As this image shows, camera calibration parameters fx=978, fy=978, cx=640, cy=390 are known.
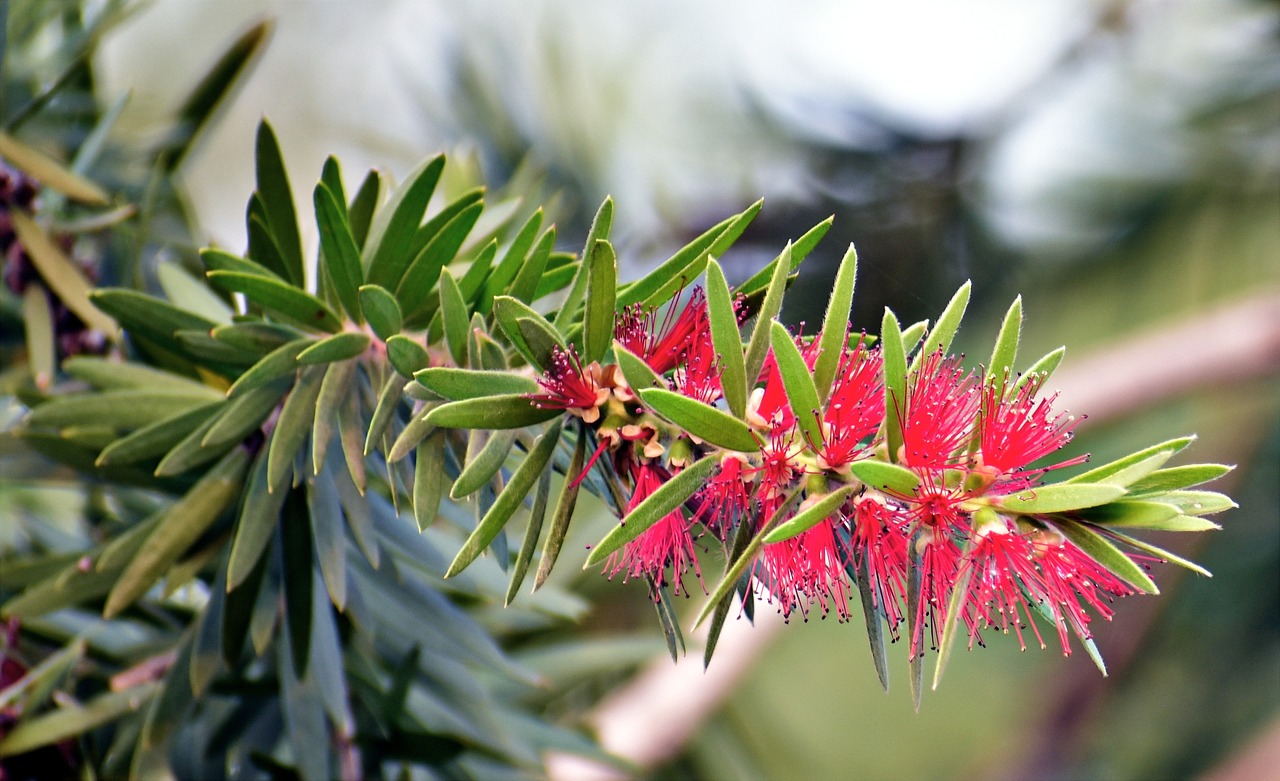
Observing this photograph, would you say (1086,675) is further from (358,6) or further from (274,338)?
(358,6)

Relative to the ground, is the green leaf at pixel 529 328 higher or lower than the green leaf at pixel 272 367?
higher

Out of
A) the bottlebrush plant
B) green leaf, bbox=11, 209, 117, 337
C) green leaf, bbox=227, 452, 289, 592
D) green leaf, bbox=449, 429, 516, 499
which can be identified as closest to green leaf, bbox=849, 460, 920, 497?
the bottlebrush plant

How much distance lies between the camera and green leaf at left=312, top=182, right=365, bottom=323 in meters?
0.33

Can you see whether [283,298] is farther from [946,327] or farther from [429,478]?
[946,327]

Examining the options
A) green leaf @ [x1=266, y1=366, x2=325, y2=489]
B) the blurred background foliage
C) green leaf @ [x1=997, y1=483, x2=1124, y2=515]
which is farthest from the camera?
the blurred background foliage

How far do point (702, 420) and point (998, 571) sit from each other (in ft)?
0.34

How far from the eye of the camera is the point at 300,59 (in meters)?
4.43

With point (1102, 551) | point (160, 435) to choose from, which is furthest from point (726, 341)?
point (160, 435)

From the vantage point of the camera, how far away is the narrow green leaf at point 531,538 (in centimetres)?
29

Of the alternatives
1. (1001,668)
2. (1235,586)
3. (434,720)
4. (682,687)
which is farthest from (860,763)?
(434,720)

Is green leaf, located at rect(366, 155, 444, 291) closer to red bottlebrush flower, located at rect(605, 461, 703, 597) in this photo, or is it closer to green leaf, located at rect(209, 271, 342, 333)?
green leaf, located at rect(209, 271, 342, 333)

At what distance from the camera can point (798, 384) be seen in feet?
0.87

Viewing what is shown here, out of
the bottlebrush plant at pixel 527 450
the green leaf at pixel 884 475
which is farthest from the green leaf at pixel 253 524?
the green leaf at pixel 884 475

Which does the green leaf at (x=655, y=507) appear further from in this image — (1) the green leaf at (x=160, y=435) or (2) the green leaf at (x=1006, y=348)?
(1) the green leaf at (x=160, y=435)
